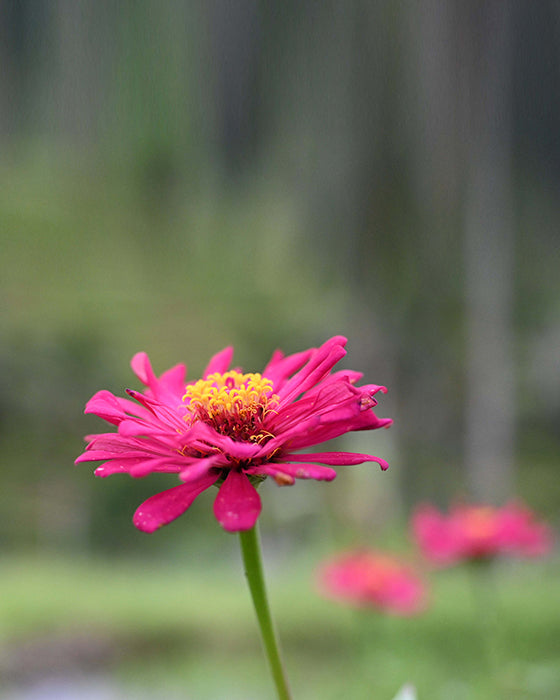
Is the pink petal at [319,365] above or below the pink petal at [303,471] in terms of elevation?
above

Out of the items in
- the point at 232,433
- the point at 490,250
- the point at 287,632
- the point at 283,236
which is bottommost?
the point at 287,632

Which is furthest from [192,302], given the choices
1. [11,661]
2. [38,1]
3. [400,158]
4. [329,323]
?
[11,661]

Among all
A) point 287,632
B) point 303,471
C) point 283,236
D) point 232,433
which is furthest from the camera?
point 283,236

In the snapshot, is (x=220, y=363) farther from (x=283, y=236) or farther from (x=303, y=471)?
(x=283, y=236)

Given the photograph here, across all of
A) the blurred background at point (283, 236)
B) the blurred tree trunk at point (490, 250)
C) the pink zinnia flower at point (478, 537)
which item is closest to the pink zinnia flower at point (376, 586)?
the pink zinnia flower at point (478, 537)

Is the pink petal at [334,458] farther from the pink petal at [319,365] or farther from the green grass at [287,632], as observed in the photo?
the green grass at [287,632]

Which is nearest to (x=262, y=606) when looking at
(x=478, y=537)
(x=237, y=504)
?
(x=237, y=504)

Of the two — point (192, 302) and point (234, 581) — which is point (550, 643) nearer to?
point (234, 581)

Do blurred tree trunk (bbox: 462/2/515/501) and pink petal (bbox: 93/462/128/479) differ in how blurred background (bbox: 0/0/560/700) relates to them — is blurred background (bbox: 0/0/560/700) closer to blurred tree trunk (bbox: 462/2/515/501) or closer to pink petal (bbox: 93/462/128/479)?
blurred tree trunk (bbox: 462/2/515/501)
